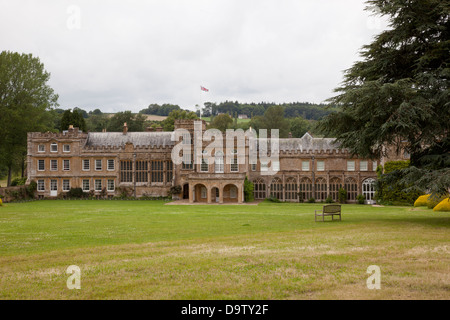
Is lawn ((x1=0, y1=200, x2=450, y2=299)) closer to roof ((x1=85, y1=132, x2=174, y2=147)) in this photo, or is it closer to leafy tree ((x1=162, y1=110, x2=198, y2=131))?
roof ((x1=85, y1=132, x2=174, y2=147))

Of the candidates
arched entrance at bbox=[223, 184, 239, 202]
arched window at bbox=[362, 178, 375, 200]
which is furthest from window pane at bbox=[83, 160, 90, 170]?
arched window at bbox=[362, 178, 375, 200]

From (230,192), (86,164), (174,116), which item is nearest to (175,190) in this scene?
(230,192)

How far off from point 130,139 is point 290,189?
812 inches

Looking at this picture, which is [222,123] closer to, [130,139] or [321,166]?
[130,139]

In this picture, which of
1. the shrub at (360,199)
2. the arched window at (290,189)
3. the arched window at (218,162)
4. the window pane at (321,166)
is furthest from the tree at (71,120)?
the shrub at (360,199)

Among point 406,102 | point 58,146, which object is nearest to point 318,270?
point 406,102

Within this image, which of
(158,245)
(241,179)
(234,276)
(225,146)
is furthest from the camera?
(225,146)

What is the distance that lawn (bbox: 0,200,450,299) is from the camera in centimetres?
866

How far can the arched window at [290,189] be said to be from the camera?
154ft

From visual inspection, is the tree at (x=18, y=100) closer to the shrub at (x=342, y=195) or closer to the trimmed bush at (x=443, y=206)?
the shrub at (x=342, y=195)
